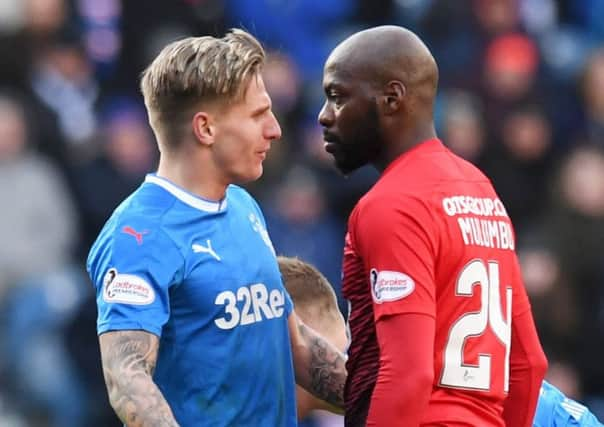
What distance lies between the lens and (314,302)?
504cm

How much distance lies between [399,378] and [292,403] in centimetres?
69

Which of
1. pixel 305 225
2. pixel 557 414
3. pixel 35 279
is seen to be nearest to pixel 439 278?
pixel 557 414

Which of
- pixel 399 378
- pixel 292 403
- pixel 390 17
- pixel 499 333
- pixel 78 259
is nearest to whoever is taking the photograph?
pixel 399 378

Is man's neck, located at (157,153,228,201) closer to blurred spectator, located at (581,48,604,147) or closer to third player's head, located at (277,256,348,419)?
third player's head, located at (277,256,348,419)

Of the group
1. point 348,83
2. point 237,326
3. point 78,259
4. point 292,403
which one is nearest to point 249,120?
point 348,83

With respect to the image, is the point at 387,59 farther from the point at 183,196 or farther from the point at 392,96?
the point at 183,196

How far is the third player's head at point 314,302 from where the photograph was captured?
5027 mm

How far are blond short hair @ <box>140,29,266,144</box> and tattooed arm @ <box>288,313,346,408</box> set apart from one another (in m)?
0.81

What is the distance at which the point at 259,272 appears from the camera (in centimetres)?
430

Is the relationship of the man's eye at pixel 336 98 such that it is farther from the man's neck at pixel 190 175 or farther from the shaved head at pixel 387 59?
the man's neck at pixel 190 175

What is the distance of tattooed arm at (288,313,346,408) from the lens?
466 cm

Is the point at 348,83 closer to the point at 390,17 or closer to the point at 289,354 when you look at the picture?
the point at 289,354

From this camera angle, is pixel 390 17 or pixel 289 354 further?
pixel 390 17

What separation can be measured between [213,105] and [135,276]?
59cm
